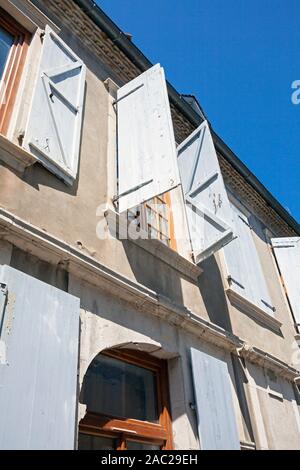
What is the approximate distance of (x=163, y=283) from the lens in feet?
13.0

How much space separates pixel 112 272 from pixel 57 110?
1685mm

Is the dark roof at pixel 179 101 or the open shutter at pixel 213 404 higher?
the dark roof at pixel 179 101

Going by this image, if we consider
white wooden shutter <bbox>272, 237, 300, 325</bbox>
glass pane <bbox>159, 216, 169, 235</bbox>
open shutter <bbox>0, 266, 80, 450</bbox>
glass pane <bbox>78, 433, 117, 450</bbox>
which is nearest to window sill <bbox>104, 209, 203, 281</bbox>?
glass pane <bbox>159, 216, 169, 235</bbox>

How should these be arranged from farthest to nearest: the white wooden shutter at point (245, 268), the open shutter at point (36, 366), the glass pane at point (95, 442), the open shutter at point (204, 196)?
the white wooden shutter at point (245, 268), the open shutter at point (204, 196), the glass pane at point (95, 442), the open shutter at point (36, 366)


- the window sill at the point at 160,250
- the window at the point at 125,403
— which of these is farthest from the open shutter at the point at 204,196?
the window at the point at 125,403

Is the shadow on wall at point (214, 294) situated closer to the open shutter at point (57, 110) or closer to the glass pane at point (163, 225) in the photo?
the glass pane at point (163, 225)

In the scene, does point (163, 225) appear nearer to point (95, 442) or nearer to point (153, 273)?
point (153, 273)

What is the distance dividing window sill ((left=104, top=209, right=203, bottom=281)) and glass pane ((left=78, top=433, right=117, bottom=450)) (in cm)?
168

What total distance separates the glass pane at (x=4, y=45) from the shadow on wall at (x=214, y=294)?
311cm

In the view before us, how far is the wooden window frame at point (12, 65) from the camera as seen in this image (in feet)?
11.1

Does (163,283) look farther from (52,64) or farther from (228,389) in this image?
(52,64)

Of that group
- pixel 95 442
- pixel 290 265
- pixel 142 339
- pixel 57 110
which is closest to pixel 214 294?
pixel 142 339

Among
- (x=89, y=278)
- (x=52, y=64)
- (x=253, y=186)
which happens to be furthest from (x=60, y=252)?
(x=253, y=186)

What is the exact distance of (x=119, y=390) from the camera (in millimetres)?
3168
